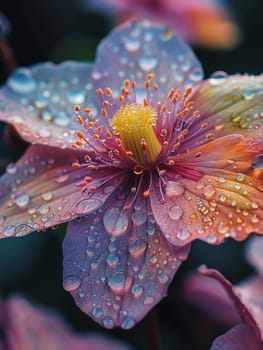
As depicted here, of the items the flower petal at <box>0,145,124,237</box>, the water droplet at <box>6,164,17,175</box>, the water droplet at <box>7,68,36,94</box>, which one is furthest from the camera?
the water droplet at <box>7,68,36,94</box>

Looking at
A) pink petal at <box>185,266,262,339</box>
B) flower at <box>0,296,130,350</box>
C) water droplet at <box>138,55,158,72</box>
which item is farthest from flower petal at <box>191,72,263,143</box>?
flower at <box>0,296,130,350</box>

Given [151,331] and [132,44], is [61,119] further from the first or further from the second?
[151,331]

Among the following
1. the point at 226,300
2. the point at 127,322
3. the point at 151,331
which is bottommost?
the point at 226,300

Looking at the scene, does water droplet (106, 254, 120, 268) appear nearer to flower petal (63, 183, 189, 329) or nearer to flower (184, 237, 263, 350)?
flower petal (63, 183, 189, 329)

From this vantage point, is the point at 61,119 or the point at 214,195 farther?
the point at 61,119

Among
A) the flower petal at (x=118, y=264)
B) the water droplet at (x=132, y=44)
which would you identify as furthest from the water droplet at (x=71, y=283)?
the water droplet at (x=132, y=44)

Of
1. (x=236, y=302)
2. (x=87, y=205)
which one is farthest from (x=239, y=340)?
(x=87, y=205)
